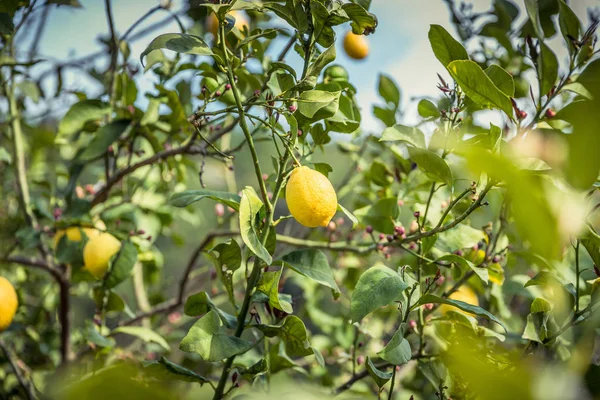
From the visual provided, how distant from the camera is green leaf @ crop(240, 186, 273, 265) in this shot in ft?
1.73

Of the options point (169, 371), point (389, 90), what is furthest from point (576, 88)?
point (169, 371)

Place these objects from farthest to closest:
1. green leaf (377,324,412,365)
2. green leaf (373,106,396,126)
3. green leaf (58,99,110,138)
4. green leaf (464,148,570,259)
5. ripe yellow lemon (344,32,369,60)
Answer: ripe yellow lemon (344,32,369,60)
green leaf (58,99,110,138)
green leaf (373,106,396,126)
green leaf (377,324,412,365)
green leaf (464,148,570,259)

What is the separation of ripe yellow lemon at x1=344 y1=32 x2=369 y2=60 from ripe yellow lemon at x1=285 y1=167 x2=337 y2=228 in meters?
0.79

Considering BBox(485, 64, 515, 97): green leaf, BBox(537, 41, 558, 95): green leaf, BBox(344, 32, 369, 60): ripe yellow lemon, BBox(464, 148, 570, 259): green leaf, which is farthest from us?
BBox(344, 32, 369, 60): ripe yellow lemon

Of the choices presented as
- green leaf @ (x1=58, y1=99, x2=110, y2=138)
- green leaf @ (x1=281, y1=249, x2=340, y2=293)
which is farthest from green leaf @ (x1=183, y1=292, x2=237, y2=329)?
green leaf @ (x1=58, y1=99, x2=110, y2=138)

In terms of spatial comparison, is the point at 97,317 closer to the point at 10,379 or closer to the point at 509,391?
the point at 10,379

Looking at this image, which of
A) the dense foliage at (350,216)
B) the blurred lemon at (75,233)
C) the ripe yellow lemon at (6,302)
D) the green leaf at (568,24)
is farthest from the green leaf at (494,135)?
the ripe yellow lemon at (6,302)

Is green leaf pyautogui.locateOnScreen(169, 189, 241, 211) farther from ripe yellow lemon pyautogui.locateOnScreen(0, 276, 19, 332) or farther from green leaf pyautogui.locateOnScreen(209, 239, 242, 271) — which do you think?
ripe yellow lemon pyautogui.locateOnScreen(0, 276, 19, 332)

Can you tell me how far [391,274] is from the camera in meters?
0.58

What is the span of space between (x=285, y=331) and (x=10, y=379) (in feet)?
3.71

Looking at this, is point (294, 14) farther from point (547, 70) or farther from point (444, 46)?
point (547, 70)

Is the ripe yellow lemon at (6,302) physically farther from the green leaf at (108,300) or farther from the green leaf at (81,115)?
the green leaf at (81,115)

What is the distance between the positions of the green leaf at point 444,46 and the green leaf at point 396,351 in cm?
33

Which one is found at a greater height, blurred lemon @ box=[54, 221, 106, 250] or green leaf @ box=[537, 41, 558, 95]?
green leaf @ box=[537, 41, 558, 95]
